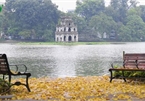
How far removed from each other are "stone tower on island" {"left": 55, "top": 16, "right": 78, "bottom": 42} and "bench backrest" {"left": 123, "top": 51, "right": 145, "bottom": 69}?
314 feet

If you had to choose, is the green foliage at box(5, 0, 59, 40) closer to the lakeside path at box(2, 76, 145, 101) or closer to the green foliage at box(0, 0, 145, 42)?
the green foliage at box(0, 0, 145, 42)

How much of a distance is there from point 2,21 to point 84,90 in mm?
100644

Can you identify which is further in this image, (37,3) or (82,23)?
(82,23)

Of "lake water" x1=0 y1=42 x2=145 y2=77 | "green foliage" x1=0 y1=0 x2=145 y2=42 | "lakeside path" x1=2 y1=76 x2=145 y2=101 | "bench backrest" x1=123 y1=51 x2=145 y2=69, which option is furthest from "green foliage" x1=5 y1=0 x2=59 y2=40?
"lakeside path" x1=2 y1=76 x2=145 y2=101

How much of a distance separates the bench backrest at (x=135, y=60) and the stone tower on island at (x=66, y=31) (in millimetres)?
95684

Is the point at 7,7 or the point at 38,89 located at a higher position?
the point at 7,7

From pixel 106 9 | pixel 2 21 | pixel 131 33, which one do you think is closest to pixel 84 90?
pixel 2 21

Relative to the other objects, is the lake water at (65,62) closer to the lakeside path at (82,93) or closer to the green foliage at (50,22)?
the lakeside path at (82,93)

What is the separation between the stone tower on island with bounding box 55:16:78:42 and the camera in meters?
107

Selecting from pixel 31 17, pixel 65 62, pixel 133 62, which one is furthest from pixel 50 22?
pixel 133 62

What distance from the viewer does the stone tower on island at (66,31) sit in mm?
106875

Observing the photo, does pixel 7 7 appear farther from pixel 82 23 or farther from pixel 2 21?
pixel 82 23

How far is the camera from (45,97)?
7.58 m

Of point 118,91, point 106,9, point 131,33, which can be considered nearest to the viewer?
point 118,91
